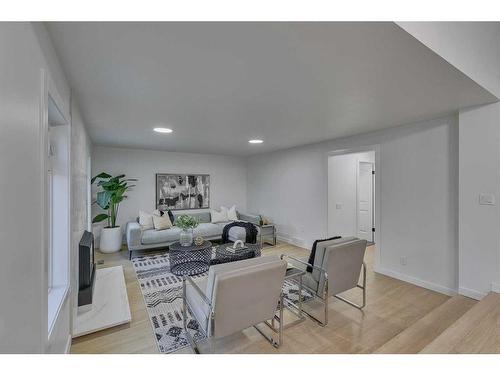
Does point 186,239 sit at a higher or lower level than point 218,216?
lower

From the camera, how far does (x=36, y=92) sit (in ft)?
3.59

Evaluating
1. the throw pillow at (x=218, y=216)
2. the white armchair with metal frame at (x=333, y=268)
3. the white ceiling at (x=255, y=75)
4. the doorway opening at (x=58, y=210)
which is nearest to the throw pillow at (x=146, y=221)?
the throw pillow at (x=218, y=216)

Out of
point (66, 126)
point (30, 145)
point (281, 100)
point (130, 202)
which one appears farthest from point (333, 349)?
point (130, 202)

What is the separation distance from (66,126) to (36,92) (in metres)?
0.83

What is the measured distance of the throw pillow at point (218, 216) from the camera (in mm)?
5586

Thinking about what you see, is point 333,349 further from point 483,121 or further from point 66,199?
point 483,121

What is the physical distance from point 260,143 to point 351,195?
7.40ft

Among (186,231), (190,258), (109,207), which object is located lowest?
(190,258)

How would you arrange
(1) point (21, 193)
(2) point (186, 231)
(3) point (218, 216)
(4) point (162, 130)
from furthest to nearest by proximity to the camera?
(3) point (218, 216), (2) point (186, 231), (4) point (162, 130), (1) point (21, 193)

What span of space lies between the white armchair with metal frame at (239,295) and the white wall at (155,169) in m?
4.02

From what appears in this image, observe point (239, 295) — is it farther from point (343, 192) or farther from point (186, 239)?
point (343, 192)

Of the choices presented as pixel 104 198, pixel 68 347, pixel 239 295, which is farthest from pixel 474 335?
pixel 104 198

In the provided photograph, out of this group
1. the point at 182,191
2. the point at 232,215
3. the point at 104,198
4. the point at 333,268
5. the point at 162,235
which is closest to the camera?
the point at 333,268

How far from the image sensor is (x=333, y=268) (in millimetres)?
2262
